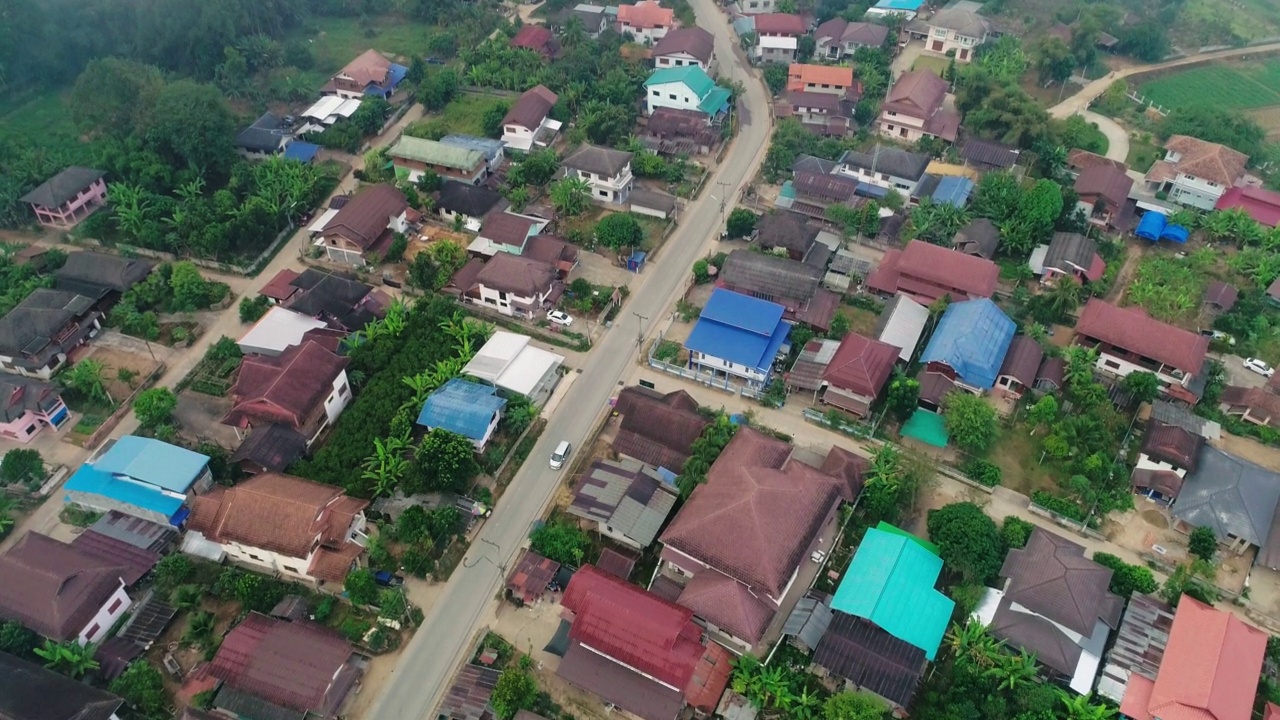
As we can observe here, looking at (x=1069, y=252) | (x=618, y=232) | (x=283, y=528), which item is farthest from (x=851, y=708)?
(x=1069, y=252)

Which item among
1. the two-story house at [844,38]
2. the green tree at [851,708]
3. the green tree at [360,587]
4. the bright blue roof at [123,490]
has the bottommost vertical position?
the bright blue roof at [123,490]

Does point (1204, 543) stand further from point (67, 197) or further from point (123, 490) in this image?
point (67, 197)

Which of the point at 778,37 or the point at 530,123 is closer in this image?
the point at 530,123

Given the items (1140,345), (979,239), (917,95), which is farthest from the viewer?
(917,95)

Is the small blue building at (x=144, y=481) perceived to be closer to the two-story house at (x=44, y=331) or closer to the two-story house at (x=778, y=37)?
the two-story house at (x=44, y=331)

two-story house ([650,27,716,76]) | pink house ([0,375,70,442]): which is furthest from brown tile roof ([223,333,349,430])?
two-story house ([650,27,716,76])

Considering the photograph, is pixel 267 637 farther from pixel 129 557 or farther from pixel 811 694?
pixel 811 694

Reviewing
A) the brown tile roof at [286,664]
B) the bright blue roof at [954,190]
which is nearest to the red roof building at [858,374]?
the bright blue roof at [954,190]

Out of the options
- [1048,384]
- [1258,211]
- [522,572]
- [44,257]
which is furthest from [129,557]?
[1258,211]
